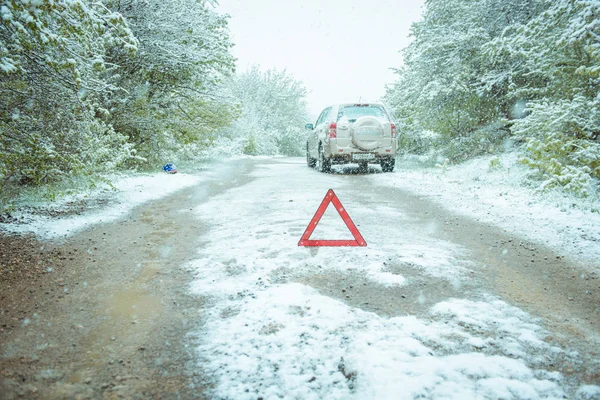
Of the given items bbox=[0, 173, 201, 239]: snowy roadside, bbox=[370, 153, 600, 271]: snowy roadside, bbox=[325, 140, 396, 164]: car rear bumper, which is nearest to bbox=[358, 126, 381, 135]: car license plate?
bbox=[325, 140, 396, 164]: car rear bumper

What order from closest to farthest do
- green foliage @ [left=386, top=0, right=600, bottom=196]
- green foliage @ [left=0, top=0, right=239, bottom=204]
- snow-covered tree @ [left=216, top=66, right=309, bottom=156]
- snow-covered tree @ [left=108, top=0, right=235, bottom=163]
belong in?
1. green foliage @ [left=0, top=0, right=239, bottom=204]
2. green foliage @ [left=386, top=0, right=600, bottom=196]
3. snow-covered tree @ [left=108, top=0, right=235, bottom=163]
4. snow-covered tree @ [left=216, top=66, right=309, bottom=156]

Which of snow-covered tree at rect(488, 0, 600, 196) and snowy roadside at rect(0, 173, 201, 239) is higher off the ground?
snow-covered tree at rect(488, 0, 600, 196)

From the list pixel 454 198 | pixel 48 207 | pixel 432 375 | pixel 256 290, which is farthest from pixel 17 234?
pixel 454 198

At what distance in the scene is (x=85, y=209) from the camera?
708cm

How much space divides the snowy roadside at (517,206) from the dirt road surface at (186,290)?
13.3 inches

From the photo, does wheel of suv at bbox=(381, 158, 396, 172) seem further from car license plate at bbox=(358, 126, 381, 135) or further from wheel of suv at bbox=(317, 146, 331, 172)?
wheel of suv at bbox=(317, 146, 331, 172)

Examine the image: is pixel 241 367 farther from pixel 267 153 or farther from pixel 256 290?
pixel 267 153

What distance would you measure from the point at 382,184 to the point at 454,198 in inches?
98.4

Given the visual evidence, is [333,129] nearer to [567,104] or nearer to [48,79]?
[567,104]

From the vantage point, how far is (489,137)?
1425 cm

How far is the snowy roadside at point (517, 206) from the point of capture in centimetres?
504

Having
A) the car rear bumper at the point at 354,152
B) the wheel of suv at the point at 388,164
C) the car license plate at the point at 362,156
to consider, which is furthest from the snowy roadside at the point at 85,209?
the wheel of suv at the point at 388,164

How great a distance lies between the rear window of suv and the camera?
12.8 meters

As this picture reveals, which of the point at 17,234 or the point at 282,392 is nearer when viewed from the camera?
the point at 282,392
